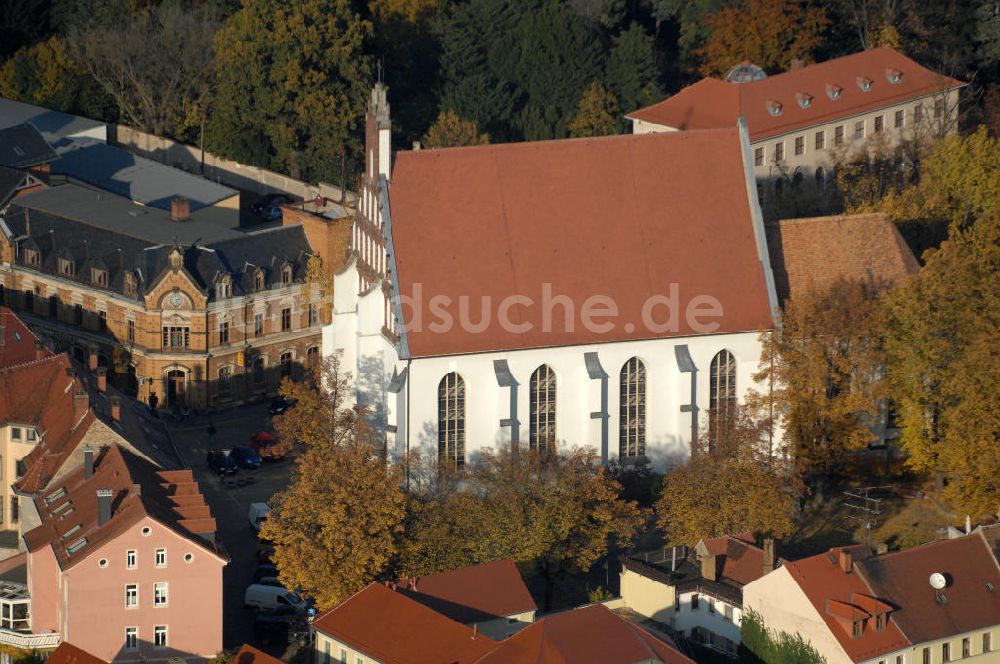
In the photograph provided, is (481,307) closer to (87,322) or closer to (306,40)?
(87,322)

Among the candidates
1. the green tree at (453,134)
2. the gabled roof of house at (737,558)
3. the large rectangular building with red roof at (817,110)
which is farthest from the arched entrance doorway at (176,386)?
the gabled roof of house at (737,558)

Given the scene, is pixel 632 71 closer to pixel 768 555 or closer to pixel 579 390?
pixel 579 390

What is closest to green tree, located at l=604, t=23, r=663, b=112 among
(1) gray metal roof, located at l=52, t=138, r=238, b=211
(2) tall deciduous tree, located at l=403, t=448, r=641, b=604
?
(1) gray metal roof, located at l=52, t=138, r=238, b=211

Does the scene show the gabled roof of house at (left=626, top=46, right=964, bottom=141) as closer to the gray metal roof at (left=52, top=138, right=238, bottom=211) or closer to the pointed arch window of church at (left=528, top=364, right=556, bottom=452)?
the gray metal roof at (left=52, top=138, right=238, bottom=211)

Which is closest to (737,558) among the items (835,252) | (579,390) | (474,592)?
(474,592)

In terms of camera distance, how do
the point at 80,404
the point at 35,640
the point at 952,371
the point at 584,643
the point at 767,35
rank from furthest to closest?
the point at 767,35 < the point at 80,404 < the point at 952,371 < the point at 35,640 < the point at 584,643
